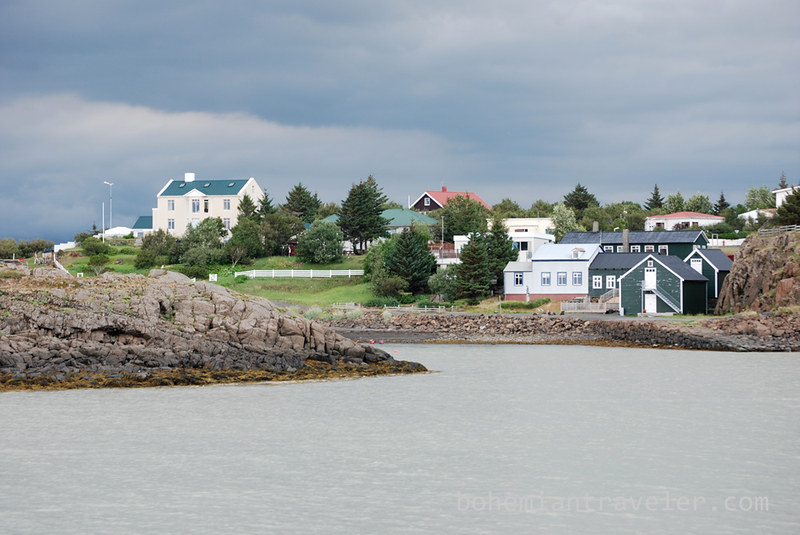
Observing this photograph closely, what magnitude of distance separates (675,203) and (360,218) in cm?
5218

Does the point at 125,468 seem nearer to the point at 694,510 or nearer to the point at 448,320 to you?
the point at 694,510

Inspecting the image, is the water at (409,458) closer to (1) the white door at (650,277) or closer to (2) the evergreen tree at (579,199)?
(1) the white door at (650,277)

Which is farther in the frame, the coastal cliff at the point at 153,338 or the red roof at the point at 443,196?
the red roof at the point at 443,196

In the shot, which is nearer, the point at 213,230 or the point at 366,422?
the point at 366,422

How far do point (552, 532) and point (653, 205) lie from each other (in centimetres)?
12395

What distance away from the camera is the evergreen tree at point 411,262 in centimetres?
7006

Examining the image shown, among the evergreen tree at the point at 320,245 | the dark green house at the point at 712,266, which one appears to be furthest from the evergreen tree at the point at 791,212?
the evergreen tree at the point at 320,245

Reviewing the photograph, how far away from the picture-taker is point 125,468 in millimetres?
17703

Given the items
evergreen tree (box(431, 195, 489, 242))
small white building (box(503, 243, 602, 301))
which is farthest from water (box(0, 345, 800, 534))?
evergreen tree (box(431, 195, 489, 242))

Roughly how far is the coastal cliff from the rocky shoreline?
17162mm

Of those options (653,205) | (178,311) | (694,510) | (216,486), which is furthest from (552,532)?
(653,205)

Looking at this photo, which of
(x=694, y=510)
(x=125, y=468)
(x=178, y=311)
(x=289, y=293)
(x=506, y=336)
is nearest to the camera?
(x=694, y=510)

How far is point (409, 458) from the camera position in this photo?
19.1 m

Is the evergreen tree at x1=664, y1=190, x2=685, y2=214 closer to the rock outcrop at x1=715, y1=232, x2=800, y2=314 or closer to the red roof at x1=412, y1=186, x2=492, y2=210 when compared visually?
the red roof at x1=412, y1=186, x2=492, y2=210
